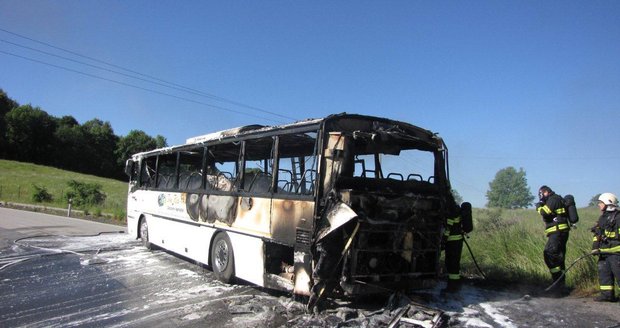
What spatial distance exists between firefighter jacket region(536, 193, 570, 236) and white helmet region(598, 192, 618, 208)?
2.28ft

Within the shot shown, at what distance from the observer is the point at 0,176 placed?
49.4m

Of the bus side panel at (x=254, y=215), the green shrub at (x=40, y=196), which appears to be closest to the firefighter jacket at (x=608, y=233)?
the bus side panel at (x=254, y=215)

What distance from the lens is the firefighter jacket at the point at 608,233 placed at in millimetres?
6898

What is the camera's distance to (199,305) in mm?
6809

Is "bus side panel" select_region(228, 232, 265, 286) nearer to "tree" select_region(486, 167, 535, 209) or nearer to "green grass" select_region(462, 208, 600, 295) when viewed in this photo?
"green grass" select_region(462, 208, 600, 295)

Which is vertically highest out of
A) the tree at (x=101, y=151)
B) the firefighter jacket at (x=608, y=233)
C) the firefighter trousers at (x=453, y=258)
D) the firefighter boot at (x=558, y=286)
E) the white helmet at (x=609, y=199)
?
the tree at (x=101, y=151)

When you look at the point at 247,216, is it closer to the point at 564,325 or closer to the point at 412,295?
the point at 412,295

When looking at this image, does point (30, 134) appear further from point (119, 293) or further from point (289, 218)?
point (289, 218)

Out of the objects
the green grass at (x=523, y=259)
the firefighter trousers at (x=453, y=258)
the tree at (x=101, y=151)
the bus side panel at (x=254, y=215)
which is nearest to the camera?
the bus side panel at (x=254, y=215)

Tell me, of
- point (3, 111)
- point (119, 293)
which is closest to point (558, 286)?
point (119, 293)

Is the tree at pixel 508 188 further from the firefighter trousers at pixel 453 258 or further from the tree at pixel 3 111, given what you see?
the tree at pixel 3 111

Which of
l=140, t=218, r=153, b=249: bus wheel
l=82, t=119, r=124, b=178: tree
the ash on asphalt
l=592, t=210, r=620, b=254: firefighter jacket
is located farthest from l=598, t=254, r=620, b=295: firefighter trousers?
l=82, t=119, r=124, b=178: tree

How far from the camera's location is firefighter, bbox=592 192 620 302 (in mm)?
6863

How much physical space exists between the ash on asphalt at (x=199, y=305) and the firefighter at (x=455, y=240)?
0.94ft
